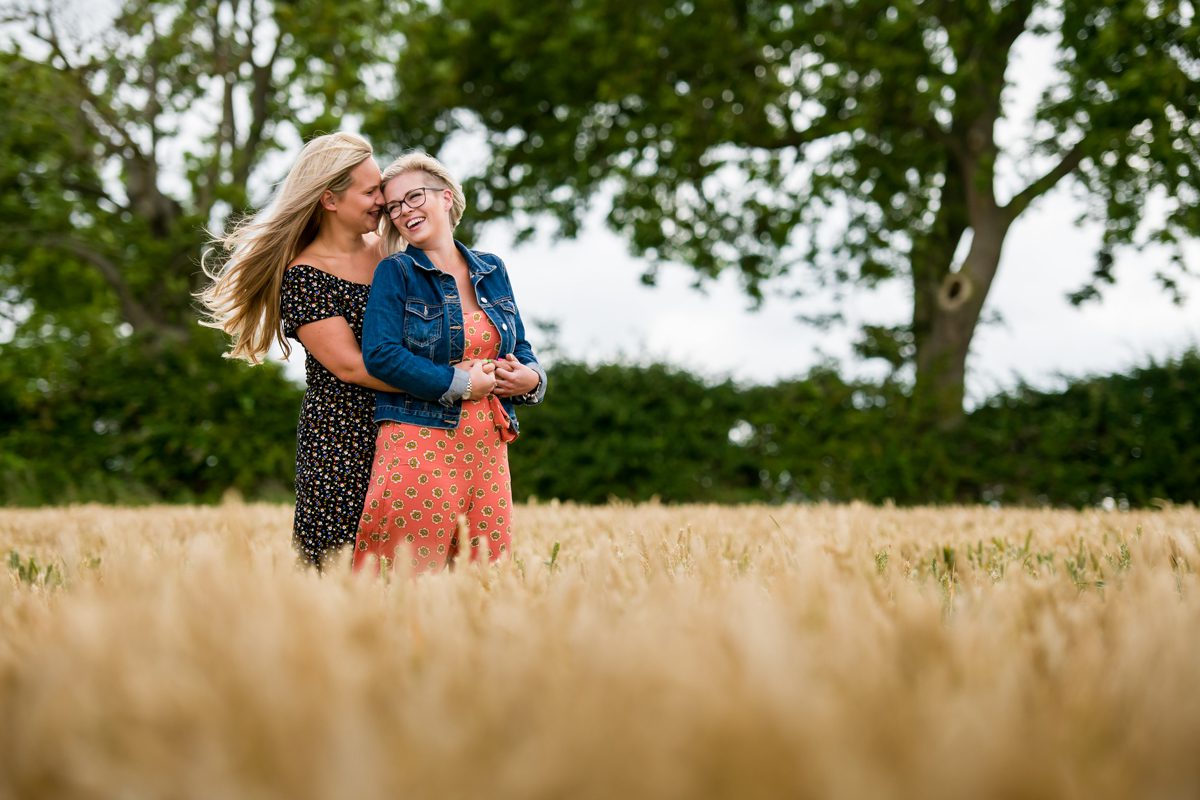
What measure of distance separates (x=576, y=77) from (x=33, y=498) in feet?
33.2

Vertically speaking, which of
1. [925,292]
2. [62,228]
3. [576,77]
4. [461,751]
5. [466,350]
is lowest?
[461,751]

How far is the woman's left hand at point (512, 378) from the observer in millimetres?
3281

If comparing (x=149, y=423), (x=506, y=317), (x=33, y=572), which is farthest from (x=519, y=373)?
(x=149, y=423)

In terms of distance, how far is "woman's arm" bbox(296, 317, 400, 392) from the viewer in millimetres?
3279

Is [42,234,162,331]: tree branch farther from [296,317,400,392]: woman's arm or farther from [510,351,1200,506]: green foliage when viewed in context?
[296,317,400,392]: woman's arm

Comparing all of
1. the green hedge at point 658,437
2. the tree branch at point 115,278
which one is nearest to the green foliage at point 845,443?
the green hedge at point 658,437

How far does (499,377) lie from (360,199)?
93 cm

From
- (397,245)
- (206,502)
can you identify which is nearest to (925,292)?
(206,502)

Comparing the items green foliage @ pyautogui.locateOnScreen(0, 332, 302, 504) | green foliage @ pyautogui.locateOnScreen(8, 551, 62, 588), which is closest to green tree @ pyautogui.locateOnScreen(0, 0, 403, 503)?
green foliage @ pyautogui.locateOnScreen(0, 332, 302, 504)

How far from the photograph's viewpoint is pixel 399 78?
16.3 metres

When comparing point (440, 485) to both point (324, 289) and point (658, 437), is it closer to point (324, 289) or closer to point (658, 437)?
point (324, 289)

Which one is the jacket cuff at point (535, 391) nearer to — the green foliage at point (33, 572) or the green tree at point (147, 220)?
the green foliage at point (33, 572)

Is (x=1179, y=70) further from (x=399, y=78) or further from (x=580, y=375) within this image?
(x=399, y=78)

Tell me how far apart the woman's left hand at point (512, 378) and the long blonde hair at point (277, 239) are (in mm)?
981
